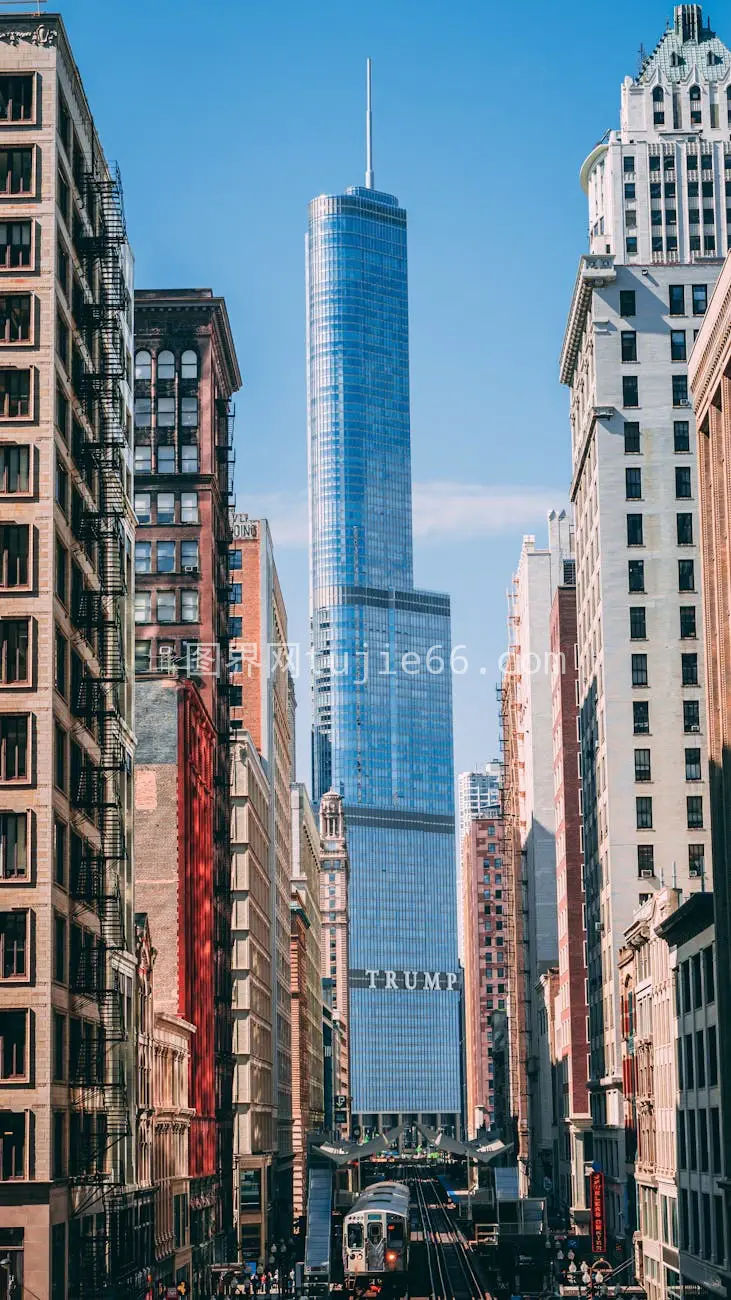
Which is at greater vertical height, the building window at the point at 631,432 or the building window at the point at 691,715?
the building window at the point at 631,432

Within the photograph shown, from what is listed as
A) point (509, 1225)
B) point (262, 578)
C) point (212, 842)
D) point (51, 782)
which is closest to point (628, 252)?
point (262, 578)

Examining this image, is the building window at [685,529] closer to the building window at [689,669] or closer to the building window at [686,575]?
the building window at [686,575]

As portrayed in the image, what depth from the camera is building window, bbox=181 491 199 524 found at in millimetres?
127750

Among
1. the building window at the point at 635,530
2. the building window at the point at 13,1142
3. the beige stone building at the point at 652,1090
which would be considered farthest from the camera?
the building window at the point at 635,530

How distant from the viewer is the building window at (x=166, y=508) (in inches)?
5025

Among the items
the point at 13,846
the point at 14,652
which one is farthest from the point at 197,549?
the point at 13,846

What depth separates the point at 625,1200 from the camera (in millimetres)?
119250

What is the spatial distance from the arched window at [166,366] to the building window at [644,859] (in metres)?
43.7

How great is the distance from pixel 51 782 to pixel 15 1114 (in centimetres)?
1039

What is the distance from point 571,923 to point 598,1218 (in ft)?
129

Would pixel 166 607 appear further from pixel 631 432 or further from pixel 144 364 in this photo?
pixel 631 432

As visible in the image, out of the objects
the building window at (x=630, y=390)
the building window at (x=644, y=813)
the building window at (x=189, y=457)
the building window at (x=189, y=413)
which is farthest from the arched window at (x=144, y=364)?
the building window at (x=644, y=813)

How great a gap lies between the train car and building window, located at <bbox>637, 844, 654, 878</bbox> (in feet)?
139

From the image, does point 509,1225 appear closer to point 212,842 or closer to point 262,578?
point 212,842
